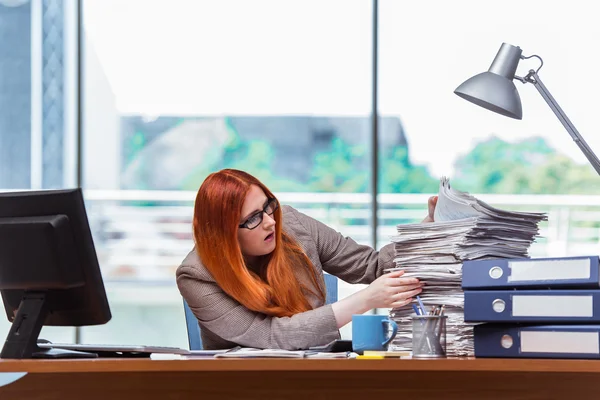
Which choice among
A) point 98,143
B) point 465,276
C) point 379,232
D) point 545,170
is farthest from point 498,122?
point 465,276

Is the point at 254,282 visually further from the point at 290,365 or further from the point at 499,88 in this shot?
the point at 499,88

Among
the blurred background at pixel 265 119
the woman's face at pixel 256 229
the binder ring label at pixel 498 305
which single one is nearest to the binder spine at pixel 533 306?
the binder ring label at pixel 498 305

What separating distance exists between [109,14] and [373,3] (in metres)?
1.32

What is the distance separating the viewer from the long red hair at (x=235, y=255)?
2229 mm

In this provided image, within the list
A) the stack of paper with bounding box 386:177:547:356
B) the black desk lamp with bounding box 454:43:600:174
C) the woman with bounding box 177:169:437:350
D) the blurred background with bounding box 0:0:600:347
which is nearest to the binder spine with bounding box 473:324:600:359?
the stack of paper with bounding box 386:177:547:356

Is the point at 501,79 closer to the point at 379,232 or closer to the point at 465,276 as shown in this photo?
the point at 465,276

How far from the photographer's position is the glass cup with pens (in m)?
1.80

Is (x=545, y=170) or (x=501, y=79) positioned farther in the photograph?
(x=545, y=170)

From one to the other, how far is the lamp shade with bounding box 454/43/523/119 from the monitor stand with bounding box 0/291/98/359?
106 cm

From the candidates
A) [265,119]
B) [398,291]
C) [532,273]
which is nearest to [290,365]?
[398,291]

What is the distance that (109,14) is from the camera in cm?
462

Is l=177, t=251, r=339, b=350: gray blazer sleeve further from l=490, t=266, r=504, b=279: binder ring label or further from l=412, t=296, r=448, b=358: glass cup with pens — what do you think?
l=490, t=266, r=504, b=279: binder ring label

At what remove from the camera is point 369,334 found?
1.89 metres

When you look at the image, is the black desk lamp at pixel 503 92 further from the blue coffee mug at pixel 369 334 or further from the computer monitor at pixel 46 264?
the computer monitor at pixel 46 264
